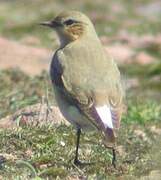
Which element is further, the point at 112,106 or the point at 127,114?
the point at 127,114


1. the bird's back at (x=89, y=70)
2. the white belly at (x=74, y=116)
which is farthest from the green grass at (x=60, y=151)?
the bird's back at (x=89, y=70)

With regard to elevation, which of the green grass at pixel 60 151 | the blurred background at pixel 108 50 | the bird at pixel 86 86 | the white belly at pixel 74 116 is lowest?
the blurred background at pixel 108 50

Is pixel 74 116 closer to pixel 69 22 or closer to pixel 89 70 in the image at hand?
pixel 89 70

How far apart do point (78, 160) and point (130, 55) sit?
30.7ft

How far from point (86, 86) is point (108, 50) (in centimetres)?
945

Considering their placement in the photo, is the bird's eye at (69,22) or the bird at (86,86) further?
the bird's eye at (69,22)

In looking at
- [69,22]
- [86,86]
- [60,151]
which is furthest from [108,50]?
[86,86]

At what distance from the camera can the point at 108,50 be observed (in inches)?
717

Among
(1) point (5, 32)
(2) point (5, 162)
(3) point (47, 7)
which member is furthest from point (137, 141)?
(3) point (47, 7)

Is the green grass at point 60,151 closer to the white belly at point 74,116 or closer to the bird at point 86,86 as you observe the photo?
the bird at point 86,86

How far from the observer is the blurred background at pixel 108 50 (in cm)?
1182

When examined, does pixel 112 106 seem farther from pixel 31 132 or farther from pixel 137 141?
pixel 137 141

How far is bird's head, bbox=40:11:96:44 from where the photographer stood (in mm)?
9688

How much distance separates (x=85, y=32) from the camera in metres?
9.75
